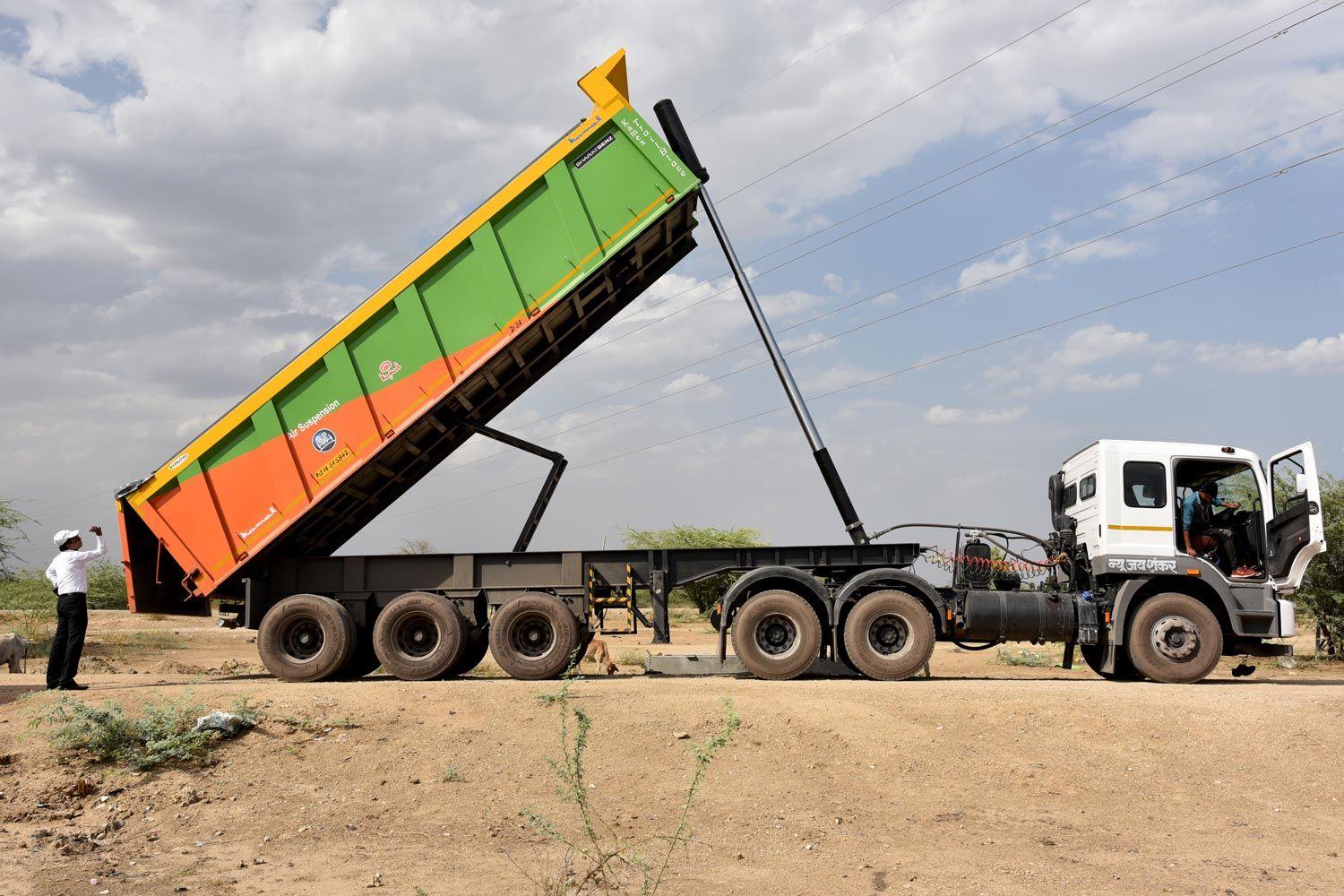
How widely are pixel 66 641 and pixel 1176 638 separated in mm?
11715

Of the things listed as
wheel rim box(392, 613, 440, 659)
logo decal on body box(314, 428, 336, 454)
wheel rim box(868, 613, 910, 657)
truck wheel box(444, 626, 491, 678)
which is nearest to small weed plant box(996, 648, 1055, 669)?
wheel rim box(868, 613, 910, 657)

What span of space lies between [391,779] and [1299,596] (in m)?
17.2

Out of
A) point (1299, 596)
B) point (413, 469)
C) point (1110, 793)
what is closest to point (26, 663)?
point (413, 469)

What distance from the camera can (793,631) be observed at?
11062mm

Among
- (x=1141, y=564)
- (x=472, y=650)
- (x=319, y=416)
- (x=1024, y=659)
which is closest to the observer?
(x=1141, y=564)

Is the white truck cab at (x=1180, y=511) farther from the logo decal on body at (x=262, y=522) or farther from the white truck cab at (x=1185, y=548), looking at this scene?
the logo decal on body at (x=262, y=522)

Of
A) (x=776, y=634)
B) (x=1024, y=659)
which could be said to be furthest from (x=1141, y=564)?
(x=1024, y=659)

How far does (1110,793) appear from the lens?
753cm

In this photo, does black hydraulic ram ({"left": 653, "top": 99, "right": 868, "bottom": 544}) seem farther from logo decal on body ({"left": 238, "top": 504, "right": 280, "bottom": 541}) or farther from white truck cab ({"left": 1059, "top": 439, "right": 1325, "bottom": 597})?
logo decal on body ({"left": 238, "top": 504, "right": 280, "bottom": 541})

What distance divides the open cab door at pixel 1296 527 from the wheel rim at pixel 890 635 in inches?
163

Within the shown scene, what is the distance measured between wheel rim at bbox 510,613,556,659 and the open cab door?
8088 mm

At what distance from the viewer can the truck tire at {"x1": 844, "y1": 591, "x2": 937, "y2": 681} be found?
35.5 ft

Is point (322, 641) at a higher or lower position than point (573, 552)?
lower

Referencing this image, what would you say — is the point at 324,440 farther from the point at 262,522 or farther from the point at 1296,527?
the point at 1296,527
